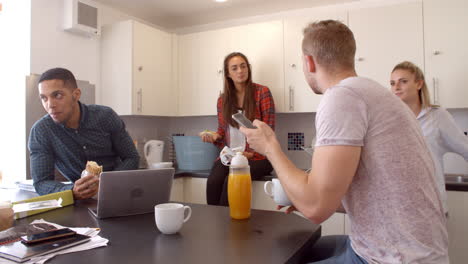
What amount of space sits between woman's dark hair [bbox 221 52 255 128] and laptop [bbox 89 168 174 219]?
1518 millimetres

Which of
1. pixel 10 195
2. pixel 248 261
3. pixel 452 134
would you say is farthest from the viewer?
pixel 452 134

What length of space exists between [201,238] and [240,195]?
0.23 metres

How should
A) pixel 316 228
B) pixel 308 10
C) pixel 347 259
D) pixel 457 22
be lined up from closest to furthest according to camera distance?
pixel 347 259, pixel 316 228, pixel 457 22, pixel 308 10

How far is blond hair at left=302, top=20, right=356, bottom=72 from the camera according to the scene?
943 mm

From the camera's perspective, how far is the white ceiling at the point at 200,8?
9.95ft

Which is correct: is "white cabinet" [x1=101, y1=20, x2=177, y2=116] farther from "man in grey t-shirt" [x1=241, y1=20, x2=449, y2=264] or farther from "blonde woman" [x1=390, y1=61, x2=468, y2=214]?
"man in grey t-shirt" [x1=241, y1=20, x2=449, y2=264]

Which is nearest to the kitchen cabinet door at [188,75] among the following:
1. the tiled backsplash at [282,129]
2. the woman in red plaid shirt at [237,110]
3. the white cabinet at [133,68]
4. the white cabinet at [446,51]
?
the white cabinet at [133,68]

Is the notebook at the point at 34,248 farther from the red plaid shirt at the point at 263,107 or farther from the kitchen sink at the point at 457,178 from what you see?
the kitchen sink at the point at 457,178

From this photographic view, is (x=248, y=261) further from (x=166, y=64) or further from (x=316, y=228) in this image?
(x=166, y=64)

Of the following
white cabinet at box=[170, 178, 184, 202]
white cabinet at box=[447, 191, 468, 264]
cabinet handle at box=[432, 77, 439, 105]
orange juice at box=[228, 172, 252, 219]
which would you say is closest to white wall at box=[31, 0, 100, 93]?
white cabinet at box=[170, 178, 184, 202]

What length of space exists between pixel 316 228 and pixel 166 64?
2576 mm

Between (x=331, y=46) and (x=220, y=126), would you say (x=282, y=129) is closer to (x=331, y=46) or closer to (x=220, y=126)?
(x=220, y=126)

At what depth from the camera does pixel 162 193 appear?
1.24 meters

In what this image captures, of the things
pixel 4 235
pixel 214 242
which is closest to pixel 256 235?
pixel 214 242
